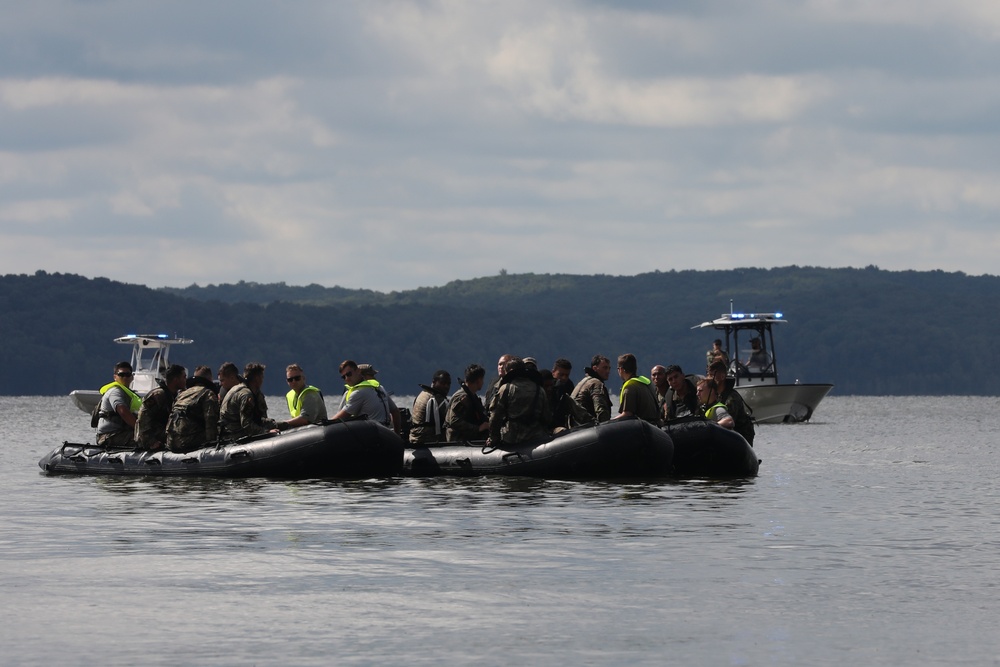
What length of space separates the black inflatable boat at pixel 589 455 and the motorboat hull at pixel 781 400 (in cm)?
2945

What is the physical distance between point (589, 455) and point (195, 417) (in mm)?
5750

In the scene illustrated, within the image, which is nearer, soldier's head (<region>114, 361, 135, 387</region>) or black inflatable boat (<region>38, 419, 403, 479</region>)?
black inflatable boat (<region>38, 419, 403, 479</region>)

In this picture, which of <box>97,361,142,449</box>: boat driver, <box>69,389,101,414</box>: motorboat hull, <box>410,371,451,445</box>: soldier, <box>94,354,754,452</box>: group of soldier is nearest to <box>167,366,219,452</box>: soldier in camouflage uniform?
<box>94,354,754,452</box>: group of soldier

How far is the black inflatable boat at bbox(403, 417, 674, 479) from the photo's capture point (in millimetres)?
23547

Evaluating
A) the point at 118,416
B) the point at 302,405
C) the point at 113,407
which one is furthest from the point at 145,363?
the point at 302,405

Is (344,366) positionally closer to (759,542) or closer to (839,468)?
Answer: (759,542)

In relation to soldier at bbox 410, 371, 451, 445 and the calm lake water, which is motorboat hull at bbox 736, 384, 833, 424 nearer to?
soldier at bbox 410, 371, 451, 445

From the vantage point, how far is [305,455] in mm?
23812

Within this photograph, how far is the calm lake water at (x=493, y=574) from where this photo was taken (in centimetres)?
1098

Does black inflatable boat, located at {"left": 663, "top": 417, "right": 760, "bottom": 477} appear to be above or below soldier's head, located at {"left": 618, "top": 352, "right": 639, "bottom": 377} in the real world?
below

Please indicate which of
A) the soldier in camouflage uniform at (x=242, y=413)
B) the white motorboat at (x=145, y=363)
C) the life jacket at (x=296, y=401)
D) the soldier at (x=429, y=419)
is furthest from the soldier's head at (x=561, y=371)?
the white motorboat at (x=145, y=363)

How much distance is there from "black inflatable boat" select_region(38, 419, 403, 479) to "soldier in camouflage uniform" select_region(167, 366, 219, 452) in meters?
0.25

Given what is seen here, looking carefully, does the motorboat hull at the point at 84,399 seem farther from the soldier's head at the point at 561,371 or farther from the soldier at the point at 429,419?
the soldier's head at the point at 561,371

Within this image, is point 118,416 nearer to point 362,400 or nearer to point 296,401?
point 296,401
